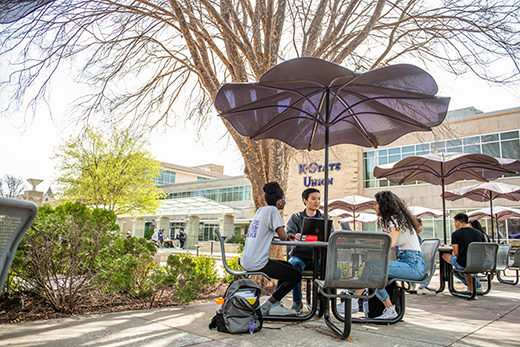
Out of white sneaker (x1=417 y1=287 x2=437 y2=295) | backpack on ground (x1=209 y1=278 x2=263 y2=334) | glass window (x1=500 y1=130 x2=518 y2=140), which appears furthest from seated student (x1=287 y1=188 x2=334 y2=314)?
glass window (x1=500 y1=130 x2=518 y2=140)

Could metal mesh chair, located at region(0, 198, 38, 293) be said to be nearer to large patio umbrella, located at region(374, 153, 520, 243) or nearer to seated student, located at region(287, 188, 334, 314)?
seated student, located at region(287, 188, 334, 314)

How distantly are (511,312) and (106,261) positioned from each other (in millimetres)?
5524

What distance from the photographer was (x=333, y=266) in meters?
3.05

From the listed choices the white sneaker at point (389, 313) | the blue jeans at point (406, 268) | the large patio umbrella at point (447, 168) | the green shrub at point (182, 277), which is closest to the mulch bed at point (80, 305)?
the green shrub at point (182, 277)

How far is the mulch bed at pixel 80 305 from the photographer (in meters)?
3.77

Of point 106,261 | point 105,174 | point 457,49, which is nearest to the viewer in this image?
point 106,261

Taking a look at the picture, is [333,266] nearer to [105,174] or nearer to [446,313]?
[446,313]

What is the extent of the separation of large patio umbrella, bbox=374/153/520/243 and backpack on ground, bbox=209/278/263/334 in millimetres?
5345

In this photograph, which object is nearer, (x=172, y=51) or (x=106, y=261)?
(x=106, y=261)

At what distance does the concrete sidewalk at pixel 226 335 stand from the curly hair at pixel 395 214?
111cm

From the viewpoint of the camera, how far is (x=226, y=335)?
10.6 feet

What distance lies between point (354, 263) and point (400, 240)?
1233 mm

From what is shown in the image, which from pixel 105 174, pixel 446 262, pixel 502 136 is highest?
pixel 502 136

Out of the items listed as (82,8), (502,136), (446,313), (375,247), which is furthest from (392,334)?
(502,136)
